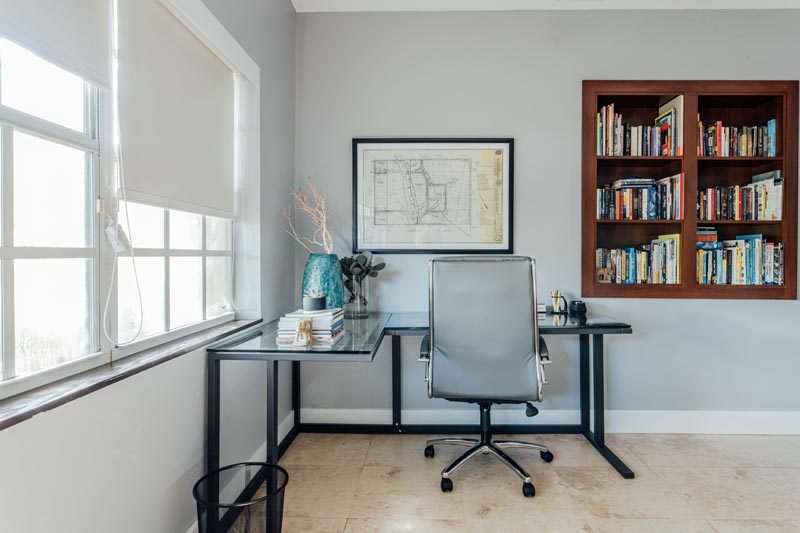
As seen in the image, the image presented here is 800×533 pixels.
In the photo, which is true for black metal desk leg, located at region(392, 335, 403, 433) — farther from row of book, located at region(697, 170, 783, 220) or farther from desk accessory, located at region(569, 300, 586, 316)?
row of book, located at region(697, 170, 783, 220)

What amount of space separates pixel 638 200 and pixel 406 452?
2194 millimetres

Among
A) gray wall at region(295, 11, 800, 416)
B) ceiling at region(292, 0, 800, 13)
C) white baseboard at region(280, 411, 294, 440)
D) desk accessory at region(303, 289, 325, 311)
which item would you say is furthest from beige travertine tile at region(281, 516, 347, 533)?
ceiling at region(292, 0, 800, 13)

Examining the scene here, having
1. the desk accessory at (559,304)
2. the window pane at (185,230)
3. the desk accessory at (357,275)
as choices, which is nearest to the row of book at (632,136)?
the desk accessory at (559,304)

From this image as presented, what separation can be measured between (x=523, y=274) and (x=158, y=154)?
1.56m

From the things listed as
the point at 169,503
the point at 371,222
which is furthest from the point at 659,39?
the point at 169,503

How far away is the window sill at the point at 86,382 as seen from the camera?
2.94 feet

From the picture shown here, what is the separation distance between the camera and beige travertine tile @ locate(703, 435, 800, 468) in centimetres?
235

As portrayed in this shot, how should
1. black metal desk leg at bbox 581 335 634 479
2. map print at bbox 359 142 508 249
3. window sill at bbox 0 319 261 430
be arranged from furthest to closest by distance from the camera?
map print at bbox 359 142 508 249 → black metal desk leg at bbox 581 335 634 479 → window sill at bbox 0 319 261 430

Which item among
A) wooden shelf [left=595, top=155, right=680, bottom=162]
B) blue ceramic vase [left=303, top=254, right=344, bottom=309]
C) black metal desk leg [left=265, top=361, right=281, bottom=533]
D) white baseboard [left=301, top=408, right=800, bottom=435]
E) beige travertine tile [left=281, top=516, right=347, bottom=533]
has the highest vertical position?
wooden shelf [left=595, top=155, right=680, bottom=162]

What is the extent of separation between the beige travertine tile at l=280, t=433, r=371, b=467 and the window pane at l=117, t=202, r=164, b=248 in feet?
4.93

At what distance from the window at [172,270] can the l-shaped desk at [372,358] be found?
21 centimetres

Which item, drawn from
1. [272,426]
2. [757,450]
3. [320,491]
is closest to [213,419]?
[272,426]

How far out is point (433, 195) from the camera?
2.79 meters

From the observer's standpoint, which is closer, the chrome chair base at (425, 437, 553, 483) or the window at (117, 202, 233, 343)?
the window at (117, 202, 233, 343)
